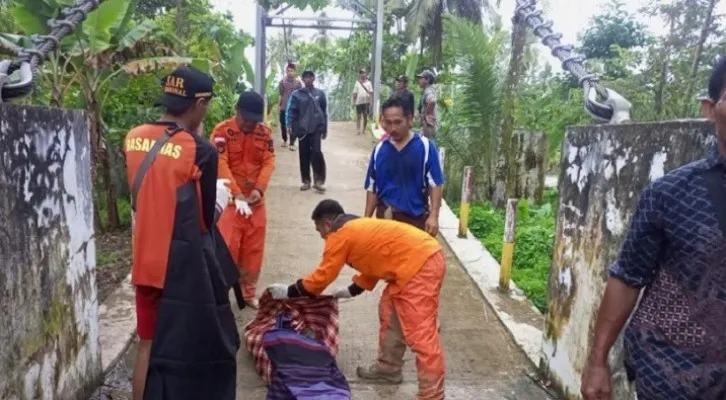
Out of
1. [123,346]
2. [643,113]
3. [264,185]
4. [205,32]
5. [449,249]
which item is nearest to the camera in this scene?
[123,346]

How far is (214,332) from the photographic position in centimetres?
309

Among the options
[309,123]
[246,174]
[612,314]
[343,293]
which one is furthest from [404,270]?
[309,123]

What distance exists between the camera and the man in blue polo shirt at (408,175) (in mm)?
4781

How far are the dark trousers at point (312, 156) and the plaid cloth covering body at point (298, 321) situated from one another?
5396 mm

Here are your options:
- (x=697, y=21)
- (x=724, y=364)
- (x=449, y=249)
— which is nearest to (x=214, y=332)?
(x=724, y=364)

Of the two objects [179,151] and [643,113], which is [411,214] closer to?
[179,151]

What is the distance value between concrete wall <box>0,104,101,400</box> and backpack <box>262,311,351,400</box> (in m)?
1.02

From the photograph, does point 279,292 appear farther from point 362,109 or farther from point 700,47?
point 362,109

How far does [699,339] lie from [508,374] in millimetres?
2617

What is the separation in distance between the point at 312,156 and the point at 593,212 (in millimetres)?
6252

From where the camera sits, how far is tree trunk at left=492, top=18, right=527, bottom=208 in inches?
415

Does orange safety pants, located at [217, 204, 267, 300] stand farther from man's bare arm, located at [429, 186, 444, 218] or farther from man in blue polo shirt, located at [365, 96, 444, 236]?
man's bare arm, located at [429, 186, 444, 218]

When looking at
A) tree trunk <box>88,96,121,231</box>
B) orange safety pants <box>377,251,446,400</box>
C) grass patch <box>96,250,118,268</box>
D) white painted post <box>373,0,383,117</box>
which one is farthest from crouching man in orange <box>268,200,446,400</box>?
white painted post <box>373,0,383,117</box>

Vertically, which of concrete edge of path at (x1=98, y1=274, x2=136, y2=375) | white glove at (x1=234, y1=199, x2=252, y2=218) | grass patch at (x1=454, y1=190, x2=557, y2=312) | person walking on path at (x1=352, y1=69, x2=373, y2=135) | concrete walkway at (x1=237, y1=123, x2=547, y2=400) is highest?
person walking on path at (x1=352, y1=69, x2=373, y2=135)
